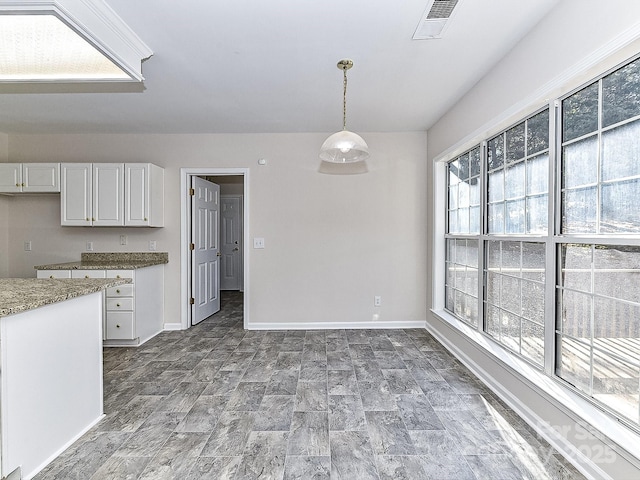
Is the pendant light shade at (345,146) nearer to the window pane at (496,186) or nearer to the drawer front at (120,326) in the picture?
the window pane at (496,186)

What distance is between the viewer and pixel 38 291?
73.1 inches

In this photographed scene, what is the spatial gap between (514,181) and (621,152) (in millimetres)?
901

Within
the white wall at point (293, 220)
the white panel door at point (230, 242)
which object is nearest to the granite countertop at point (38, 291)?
the white wall at point (293, 220)

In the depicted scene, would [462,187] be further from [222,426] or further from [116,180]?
[116,180]

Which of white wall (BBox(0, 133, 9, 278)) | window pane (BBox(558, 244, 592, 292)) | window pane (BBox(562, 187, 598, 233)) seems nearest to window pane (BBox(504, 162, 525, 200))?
window pane (BBox(562, 187, 598, 233))

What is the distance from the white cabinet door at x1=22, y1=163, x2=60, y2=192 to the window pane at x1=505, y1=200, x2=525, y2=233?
4876mm

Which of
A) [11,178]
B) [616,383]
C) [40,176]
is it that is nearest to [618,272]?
[616,383]

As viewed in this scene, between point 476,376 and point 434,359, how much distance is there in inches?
18.3

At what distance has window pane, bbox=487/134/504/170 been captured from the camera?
2.70 m

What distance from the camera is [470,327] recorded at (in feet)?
10.6

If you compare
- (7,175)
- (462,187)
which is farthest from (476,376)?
(7,175)

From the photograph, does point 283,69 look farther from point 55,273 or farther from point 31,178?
point 31,178

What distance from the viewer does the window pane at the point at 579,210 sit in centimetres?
178

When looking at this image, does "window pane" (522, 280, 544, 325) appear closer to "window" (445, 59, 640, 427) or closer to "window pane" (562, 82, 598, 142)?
"window" (445, 59, 640, 427)
